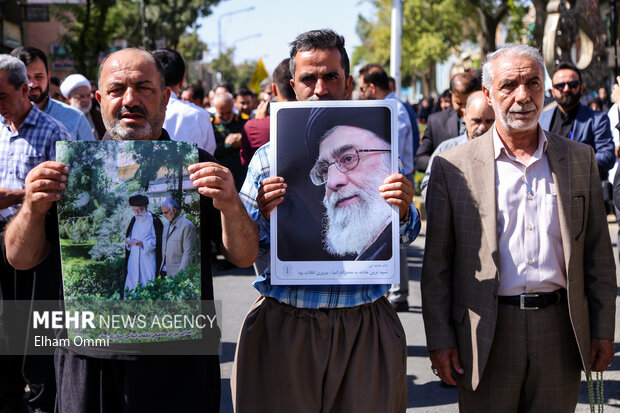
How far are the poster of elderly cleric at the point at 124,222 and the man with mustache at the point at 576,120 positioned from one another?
4985 millimetres

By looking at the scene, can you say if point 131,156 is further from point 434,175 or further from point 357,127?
point 434,175

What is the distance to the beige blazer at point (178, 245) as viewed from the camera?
2482 millimetres

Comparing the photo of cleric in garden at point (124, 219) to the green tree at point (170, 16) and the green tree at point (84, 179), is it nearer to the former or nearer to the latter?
the green tree at point (84, 179)

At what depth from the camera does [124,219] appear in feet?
8.07

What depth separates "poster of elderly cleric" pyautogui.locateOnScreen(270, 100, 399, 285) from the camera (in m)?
2.67

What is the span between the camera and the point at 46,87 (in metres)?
5.64

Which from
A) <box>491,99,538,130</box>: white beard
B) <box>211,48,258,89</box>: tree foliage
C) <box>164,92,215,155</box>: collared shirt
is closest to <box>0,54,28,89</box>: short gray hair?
<box>164,92,215,155</box>: collared shirt

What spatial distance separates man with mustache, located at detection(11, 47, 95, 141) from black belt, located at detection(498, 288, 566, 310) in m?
3.61

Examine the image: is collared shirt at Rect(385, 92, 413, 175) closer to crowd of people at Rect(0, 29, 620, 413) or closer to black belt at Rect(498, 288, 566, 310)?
crowd of people at Rect(0, 29, 620, 413)

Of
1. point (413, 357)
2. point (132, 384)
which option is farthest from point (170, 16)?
point (132, 384)

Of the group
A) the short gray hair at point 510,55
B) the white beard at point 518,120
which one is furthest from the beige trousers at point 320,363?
the short gray hair at point 510,55

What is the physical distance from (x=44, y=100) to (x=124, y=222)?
3.59 metres

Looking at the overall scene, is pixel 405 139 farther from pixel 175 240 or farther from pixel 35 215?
pixel 35 215

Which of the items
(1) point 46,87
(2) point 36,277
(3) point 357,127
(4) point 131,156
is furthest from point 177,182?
(1) point 46,87
